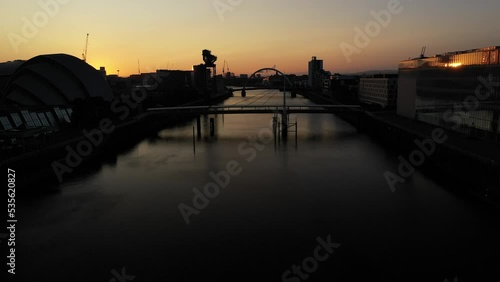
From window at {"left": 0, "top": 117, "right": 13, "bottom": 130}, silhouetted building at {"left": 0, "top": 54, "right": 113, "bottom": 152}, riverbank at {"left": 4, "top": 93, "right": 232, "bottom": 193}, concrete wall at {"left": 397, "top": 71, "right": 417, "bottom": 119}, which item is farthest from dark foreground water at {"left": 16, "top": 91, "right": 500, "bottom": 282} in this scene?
concrete wall at {"left": 397, "top": 71, "right": 417, "bottom": 119}

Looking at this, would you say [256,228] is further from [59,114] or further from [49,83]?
[49,83]

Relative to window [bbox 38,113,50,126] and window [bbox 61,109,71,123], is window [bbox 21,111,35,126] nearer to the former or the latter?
window [bbox 38,113,50,126]

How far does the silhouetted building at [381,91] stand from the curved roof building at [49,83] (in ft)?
126

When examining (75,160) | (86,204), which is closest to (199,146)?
(75,160)

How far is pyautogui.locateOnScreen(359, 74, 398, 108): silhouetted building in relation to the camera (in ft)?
183

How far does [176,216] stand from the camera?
1347 centimetres

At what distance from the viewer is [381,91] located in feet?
195

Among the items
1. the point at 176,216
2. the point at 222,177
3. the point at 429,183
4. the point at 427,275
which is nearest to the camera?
the point at 427,275

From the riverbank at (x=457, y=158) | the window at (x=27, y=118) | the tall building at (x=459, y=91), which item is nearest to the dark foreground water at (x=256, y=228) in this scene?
the riverbank at (x=457, y=158)

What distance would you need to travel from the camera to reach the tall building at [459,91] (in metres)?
21.1

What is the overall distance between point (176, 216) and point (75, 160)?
38.5ft

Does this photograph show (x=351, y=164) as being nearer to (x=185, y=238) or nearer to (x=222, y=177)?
(x=222, y=177)

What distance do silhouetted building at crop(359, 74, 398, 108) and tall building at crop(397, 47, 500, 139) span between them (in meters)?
20.3

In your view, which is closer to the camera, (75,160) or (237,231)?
(237,231)
